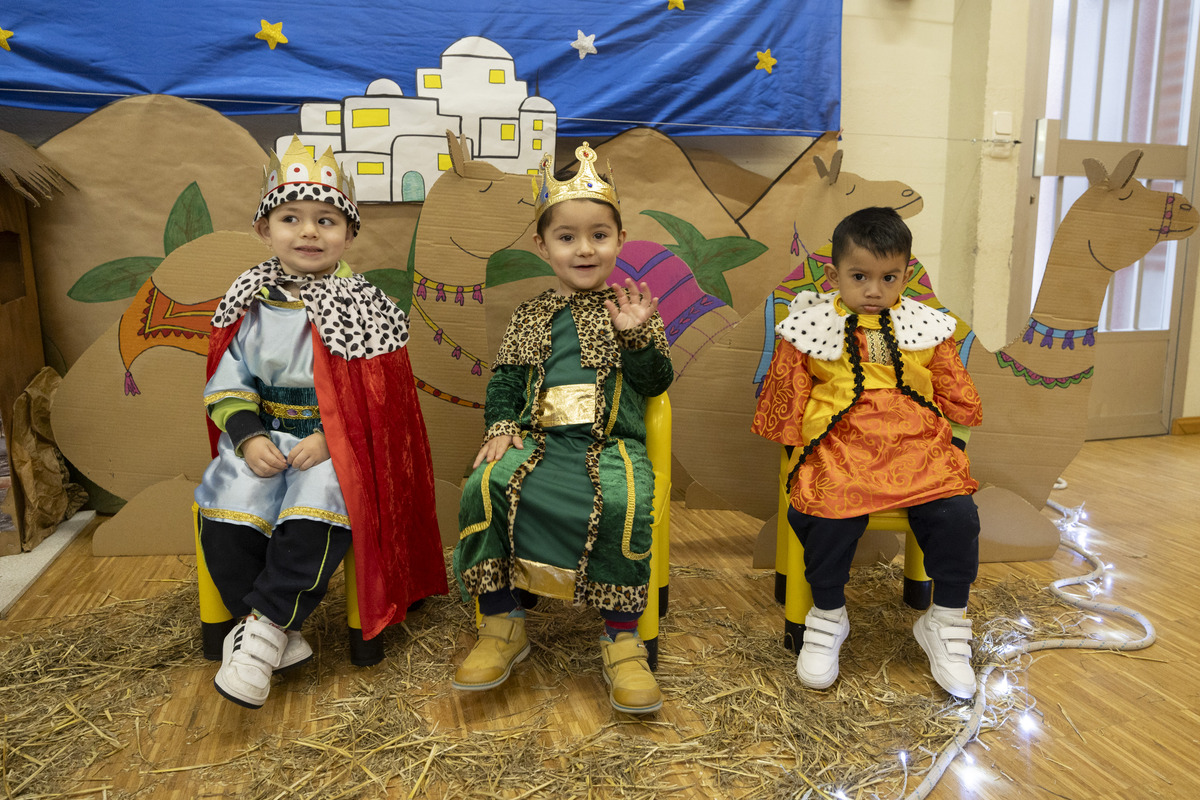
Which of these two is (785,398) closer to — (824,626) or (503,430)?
(824,626)

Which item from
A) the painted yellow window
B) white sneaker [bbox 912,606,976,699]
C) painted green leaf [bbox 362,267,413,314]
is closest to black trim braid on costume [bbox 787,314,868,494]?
white sneaker [bbox 912,606,976,699]

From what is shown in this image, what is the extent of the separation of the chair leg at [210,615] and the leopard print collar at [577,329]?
820mm

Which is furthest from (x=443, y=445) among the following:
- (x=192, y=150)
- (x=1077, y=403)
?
(x=1077, y=403)

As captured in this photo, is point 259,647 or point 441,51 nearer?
point 259,647

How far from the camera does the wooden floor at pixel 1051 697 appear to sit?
140 centimetres

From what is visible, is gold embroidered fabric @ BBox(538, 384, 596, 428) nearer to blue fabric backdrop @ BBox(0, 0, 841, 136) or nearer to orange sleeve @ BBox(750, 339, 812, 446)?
orange sleeve @ BBox(750, 339, 812, 446)

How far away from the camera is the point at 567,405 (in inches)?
70.9

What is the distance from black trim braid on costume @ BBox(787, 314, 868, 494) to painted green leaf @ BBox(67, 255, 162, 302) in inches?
90.8

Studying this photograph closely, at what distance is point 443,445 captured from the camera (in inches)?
102

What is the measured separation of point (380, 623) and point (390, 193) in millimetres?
1604

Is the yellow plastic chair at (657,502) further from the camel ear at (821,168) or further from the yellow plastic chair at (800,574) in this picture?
the camel ear at (821,168)

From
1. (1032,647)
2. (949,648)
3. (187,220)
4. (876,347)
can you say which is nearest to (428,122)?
(187,220)

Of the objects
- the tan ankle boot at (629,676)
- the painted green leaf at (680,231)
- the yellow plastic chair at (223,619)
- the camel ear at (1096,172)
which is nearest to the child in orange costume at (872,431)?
the tan ankle boot at (629,676)

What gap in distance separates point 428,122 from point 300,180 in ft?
3.57
